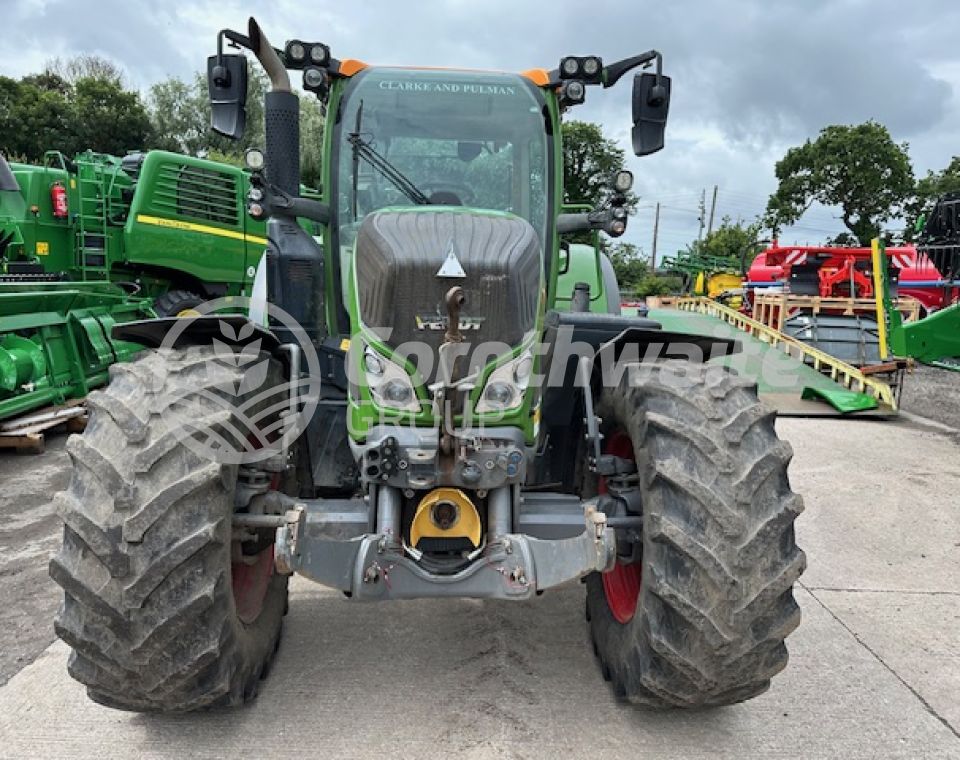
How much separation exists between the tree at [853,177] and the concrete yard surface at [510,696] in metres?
32.7

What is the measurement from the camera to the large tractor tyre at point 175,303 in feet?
31.0

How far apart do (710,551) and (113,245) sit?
29.4 feet

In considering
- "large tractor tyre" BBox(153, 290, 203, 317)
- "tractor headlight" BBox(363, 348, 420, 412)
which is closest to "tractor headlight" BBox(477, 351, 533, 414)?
"tractor headlight" BBox(363, 348, 420, 412)

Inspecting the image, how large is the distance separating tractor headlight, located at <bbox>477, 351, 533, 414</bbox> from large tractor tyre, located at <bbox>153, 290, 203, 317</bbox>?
24.7ft

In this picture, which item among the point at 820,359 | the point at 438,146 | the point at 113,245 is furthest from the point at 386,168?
the point at 820,359

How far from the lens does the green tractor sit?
93.6 inches

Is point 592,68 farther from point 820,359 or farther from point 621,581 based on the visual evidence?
point 820,359

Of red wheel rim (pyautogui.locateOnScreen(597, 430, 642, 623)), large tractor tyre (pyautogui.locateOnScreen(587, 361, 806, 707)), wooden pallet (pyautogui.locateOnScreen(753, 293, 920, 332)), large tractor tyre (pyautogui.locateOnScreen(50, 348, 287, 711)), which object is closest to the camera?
large tractor tyre (pyautogui.locateOnScreen(50, 348, 287, 711))

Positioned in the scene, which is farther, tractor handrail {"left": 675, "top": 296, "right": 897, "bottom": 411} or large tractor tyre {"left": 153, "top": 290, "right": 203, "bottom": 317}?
large tractor tyre {"left": 153, "top": 290, "right": 203, "bottom": 317}

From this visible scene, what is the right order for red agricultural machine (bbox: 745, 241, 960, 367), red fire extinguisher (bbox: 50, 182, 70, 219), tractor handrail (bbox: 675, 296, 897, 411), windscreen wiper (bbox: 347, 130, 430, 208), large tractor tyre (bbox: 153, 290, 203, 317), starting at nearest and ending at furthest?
windscreen wiper (bbox: 347, 130, 430, 208), red fire extinguisher (bbox: 50, 182, 70, 219), tractor handrail (bbox: 675, 296, 897, 411), large tractor tyre (bbox: 153, 290, 203, 317), red agricultural machine (bbox: 745, 241, 960, 367)

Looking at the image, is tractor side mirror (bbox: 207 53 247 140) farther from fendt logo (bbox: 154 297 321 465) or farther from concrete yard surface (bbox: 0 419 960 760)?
concrete yard surface (bbox: 0 419 960 760)

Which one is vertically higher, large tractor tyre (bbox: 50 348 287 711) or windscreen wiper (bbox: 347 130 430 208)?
windscreen wiper (bbox: 347 130 430 208)

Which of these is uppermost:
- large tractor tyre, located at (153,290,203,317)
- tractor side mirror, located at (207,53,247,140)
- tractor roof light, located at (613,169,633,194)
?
tractor side mirror, located at (207,53,247,140)

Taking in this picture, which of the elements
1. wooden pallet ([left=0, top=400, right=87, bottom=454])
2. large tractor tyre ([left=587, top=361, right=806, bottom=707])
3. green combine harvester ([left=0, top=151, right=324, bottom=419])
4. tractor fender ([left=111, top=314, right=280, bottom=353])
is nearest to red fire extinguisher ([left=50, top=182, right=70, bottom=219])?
green combine harvester ([left=0, top=151, right=324, bottom=419])
